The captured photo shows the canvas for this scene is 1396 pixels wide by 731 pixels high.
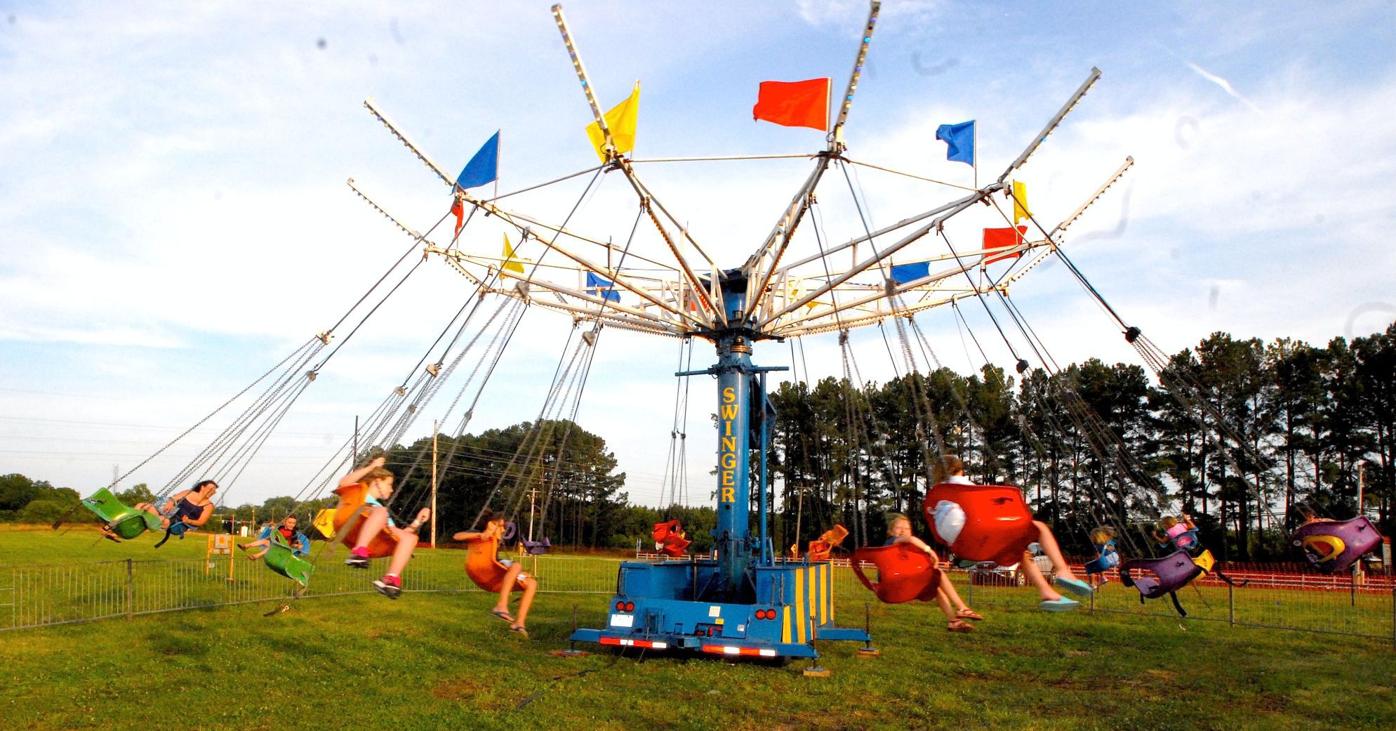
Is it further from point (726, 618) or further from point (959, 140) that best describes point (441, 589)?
point (959, 140)

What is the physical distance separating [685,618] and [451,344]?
16.3ft

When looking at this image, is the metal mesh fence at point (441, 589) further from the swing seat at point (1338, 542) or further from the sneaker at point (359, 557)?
the swing seat at point (1338, 542)

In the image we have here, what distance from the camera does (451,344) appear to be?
12219mm

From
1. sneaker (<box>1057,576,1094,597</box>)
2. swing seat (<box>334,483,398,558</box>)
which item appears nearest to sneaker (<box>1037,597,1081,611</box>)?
sneaker (<box>1057,576,1094,597</box>)

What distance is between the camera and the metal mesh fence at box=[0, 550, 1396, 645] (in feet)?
52.0

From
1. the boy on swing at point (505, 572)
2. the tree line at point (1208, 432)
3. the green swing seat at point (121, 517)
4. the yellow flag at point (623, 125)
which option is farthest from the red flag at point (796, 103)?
the tree line at point (1208, 432)

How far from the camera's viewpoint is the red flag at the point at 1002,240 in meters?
12.8

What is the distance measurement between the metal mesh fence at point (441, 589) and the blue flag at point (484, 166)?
4999 millimetres

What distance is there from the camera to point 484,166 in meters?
11.4

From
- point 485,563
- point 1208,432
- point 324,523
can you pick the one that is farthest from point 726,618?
point 1208,432

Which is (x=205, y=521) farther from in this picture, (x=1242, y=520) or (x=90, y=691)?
(x=1242, y=520)

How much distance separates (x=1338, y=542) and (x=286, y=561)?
37.0 feet

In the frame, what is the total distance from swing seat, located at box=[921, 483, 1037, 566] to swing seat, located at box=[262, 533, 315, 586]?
7095 mm

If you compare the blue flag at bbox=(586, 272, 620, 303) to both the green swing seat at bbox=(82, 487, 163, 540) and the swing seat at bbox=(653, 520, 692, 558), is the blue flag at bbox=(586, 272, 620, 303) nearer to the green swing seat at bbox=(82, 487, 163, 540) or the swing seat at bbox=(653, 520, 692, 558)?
the swing seat at bbox=(653, 520, 692, 558)
